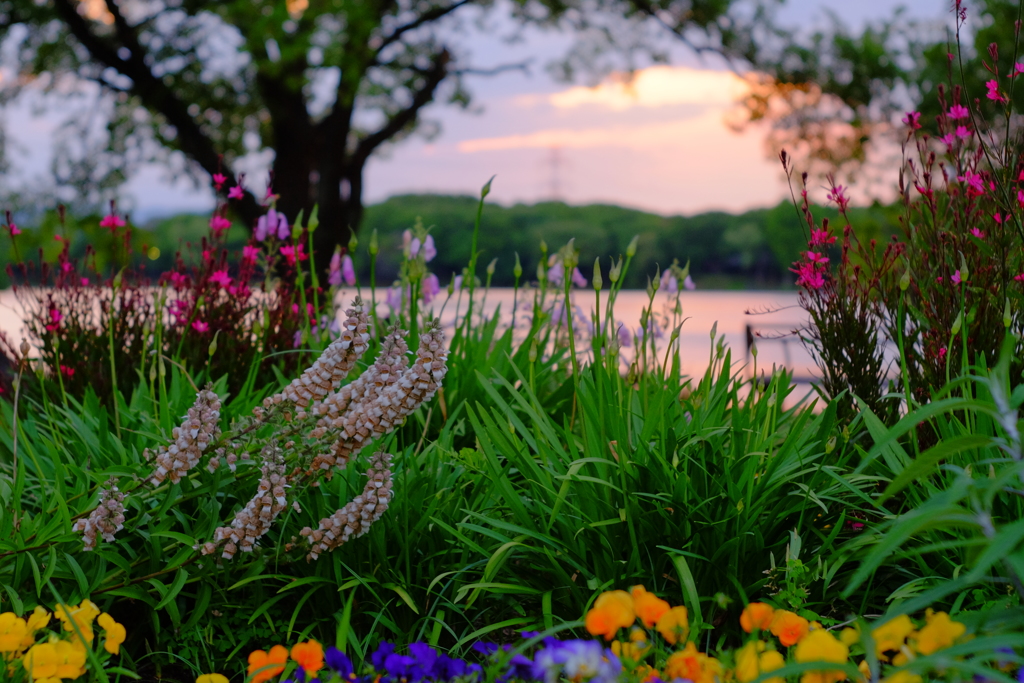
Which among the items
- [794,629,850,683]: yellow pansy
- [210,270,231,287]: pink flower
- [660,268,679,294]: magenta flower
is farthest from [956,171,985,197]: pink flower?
[210,270,231,287]: pink flower

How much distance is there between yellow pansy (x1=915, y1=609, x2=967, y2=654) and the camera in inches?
55.2

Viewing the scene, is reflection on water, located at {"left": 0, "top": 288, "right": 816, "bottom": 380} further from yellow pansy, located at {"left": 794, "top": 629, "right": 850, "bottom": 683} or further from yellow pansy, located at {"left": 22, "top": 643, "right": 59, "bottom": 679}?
yellow pansy, located at {"left": 22, "top": 643, "right": 59, "bottom": 679}

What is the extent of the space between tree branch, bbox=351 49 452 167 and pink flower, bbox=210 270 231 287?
8587 millimetres

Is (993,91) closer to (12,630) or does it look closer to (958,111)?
(958,111)

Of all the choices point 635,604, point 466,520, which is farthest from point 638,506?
point 635,604

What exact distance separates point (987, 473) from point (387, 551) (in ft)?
5.85

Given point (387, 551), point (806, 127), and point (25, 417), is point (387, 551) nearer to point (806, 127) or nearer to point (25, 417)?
point (25, 417)

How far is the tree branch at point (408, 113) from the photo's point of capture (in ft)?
40.5

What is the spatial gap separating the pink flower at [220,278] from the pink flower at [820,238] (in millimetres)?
2862

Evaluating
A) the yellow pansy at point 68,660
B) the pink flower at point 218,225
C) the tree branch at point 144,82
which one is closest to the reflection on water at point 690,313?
the pink flower at point 218,225

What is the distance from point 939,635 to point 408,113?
39.5ft

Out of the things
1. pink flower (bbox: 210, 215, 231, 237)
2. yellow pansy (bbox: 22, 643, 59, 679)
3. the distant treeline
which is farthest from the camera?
the distant treeline

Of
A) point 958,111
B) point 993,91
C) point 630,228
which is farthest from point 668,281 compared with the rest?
point 630,228

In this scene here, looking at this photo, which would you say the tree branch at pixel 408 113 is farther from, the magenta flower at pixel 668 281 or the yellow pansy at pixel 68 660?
the yellow pansy at pixel 68 660
